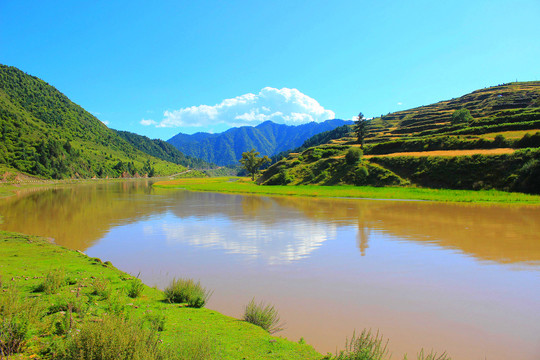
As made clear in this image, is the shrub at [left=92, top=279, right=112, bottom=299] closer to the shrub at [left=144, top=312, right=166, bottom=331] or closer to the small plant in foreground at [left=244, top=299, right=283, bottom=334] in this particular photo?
the shrub at [left=144, top=312, right=166, bottom=331]

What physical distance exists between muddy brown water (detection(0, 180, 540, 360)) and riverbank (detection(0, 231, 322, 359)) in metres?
1.24

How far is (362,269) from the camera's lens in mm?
12430

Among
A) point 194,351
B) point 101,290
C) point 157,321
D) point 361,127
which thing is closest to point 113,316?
point 157,321

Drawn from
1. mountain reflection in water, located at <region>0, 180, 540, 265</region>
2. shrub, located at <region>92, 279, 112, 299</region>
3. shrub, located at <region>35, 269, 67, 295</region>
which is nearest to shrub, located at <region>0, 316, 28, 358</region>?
shrub, located at <region>92, 279, 112, 299</region>

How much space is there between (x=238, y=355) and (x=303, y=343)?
1680 mm

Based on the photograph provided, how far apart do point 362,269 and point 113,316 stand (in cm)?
1007

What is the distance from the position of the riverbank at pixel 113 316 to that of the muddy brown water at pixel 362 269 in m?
1.24

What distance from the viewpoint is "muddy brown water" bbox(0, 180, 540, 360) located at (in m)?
7.45

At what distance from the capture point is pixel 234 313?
8.43m

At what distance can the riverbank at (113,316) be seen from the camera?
16.6 feet

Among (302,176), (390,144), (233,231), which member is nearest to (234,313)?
A: (233,231)

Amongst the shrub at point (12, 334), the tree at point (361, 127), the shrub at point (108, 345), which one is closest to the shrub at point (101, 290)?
the shrub at point (12, 334)

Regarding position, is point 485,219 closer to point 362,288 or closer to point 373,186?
point 362,288

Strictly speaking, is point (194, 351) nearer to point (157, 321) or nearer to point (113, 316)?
point (113, 316)
